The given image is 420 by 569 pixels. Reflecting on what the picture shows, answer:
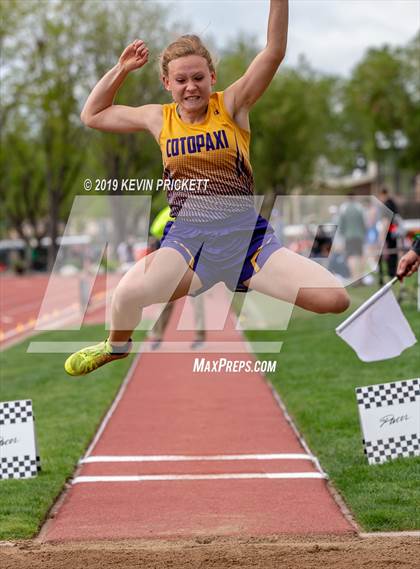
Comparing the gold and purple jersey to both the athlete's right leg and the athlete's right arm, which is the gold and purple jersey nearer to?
the athlete's right arm

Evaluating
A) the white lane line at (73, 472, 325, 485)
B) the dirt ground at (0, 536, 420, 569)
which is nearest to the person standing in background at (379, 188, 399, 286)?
the white lane line at (73, 472, 325, 485)

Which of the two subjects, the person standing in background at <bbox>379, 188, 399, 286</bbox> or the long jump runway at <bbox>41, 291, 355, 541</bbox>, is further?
the person standing in background at <bbox>379, 188, 399, 286</bbox>

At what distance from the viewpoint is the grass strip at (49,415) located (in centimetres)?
732

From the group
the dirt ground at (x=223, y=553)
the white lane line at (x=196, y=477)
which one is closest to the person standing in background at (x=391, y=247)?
the white lane line at (x=196, y=477)

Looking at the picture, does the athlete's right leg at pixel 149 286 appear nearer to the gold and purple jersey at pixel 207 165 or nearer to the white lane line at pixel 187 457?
the gold and purple jersey at pixel 207 165

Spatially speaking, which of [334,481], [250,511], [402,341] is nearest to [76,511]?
[250,511]

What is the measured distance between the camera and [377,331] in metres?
6.59

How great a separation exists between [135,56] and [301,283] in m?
1.51

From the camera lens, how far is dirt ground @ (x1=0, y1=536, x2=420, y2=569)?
18.9 feet

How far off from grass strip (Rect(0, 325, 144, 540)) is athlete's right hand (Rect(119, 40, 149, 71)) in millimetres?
3049

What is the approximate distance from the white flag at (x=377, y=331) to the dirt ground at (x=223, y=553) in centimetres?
114

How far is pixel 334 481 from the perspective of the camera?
→ 7938 millimetres

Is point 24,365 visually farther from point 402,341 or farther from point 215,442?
point 402,341

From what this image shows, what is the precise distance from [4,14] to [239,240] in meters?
44.0
